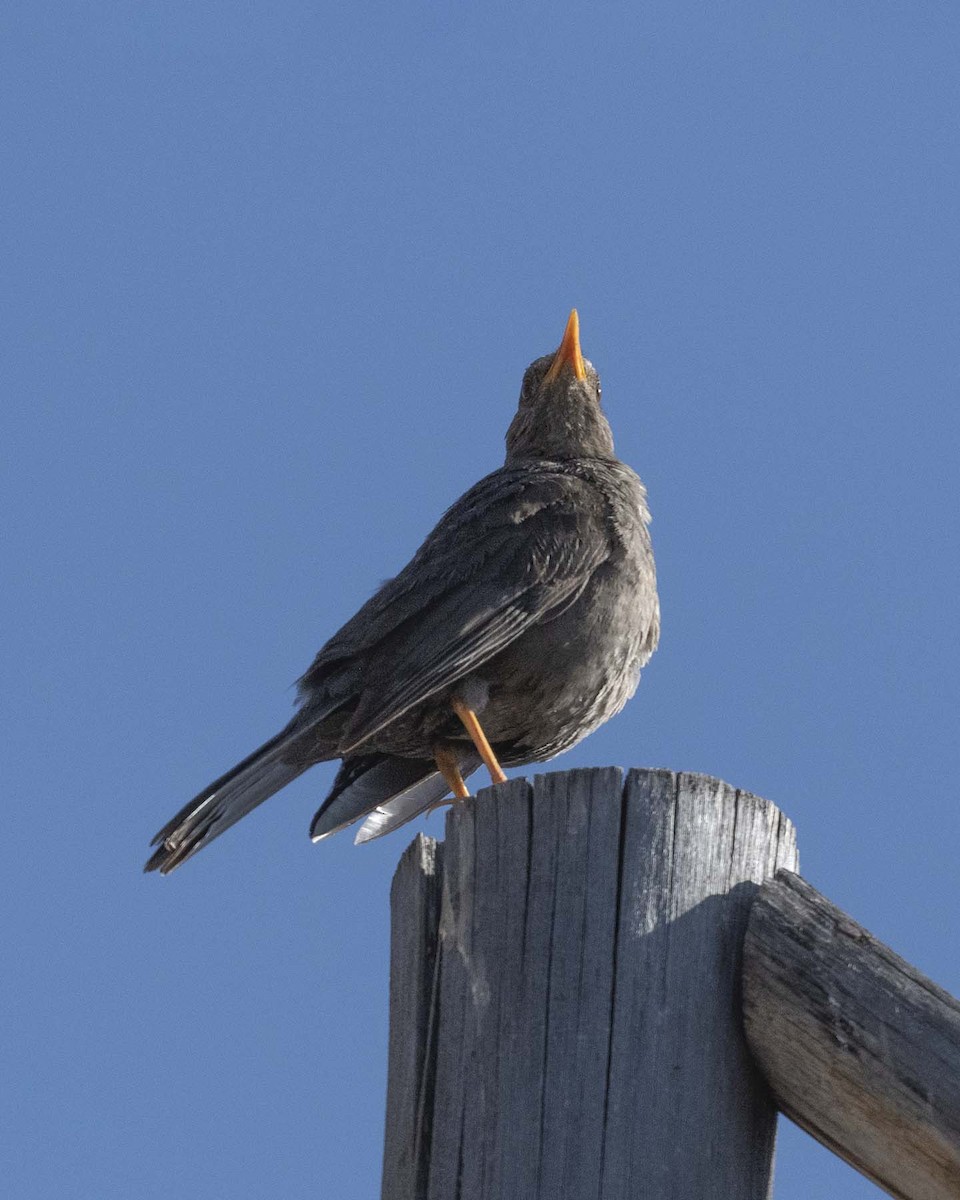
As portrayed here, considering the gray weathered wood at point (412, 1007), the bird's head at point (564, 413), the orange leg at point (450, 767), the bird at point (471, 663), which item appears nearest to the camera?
the gray weathered wood at point (412, 1007)

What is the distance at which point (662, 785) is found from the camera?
122 inches

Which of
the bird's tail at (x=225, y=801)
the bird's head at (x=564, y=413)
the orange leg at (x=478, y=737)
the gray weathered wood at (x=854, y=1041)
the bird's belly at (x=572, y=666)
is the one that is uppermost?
the bird's head at (x=564, y=413)

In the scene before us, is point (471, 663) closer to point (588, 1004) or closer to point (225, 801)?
point (225, 801)

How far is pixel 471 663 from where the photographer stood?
5.62 metres

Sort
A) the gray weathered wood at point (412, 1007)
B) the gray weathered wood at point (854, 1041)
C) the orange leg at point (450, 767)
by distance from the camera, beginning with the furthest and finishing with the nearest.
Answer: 1. the orange leg at point (450, 767)
2. the gray weathered wood at point (412, 1007)
3. the gray weathered wood at point (854, 1041)

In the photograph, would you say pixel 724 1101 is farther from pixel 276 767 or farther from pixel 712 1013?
pixel 276 767

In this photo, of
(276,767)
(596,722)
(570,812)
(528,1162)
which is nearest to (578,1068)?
(528,1162)

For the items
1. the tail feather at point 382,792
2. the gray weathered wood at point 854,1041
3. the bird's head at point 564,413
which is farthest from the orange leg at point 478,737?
the gray weathered wood at point 854,1041

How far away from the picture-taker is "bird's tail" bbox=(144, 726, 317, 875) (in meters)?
5.28

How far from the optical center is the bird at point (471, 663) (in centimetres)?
561

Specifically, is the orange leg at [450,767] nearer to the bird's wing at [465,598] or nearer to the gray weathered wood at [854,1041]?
the bird's wing at [465,598]

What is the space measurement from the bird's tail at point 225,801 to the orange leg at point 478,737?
22.3 inches

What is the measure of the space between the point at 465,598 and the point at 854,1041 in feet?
10.2

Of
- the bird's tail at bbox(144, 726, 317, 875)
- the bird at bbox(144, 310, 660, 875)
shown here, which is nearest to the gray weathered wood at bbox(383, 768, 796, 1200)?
the bird's tail at bbox(144, 726, 317, 875)
